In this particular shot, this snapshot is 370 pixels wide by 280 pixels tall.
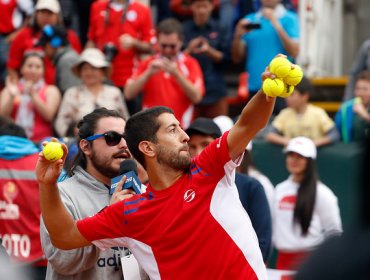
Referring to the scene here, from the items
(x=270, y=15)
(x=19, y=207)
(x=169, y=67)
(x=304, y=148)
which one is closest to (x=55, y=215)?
(x=19, y=207)

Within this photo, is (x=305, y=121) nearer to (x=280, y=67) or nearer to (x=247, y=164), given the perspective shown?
(x=247, y=164)

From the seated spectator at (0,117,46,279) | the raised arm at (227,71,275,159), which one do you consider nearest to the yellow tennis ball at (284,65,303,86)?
the raised arm at (227,71,275,159)

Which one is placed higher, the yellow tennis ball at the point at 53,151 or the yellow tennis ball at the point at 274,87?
the yellow tennis ball at the point at 274,87

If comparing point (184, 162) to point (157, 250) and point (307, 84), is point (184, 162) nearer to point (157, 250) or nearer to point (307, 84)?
point (157, 250)

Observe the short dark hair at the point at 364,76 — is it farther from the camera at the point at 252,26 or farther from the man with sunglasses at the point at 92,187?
the man with sunglasses at the point at 92,187

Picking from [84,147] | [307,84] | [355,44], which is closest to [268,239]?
[84,147]

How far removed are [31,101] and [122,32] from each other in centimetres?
153

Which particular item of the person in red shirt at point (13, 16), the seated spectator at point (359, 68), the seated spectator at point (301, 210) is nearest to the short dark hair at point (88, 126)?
the seated spectator at point (301, 210)

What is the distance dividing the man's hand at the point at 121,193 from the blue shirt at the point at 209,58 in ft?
21.3

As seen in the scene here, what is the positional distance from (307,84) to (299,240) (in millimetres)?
2191

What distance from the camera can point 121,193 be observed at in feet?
16.3

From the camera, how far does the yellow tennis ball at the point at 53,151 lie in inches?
184

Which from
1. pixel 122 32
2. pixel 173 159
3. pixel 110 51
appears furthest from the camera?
pixel 122 32

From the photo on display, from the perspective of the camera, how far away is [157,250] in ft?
15.3
